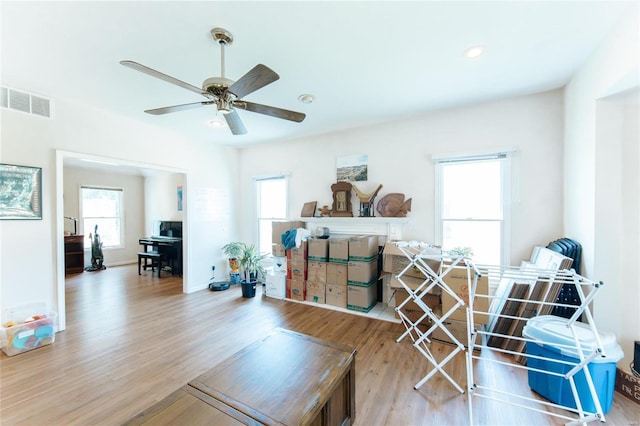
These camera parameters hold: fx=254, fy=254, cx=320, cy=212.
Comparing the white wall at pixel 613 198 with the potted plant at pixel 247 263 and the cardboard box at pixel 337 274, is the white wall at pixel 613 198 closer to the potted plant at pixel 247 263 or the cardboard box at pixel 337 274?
the cardboard box at pixel 337 274

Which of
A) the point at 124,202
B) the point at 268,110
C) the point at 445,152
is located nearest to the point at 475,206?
the point at 445,152

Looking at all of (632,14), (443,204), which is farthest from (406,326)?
(632,14)

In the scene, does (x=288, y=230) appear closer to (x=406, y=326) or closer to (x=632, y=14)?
(x=406, y=326)

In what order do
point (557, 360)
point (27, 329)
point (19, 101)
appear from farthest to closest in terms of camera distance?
1. point (19, 101)
2. point (27, 329)
3. point (557, 360)

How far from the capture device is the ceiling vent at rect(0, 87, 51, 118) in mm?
2621

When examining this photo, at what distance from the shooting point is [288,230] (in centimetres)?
430

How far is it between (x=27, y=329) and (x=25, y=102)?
239cm

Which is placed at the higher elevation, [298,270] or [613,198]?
[613,198]

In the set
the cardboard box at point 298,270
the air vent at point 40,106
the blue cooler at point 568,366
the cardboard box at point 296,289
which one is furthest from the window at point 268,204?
the blue cooler at point 568,366

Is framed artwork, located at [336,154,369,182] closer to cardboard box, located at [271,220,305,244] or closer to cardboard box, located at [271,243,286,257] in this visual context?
cardboard box, located at [271,220,305,244]

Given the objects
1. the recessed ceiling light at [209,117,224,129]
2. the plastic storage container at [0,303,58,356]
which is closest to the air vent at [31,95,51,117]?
the recessed ceiling light at [209,117,224,129]

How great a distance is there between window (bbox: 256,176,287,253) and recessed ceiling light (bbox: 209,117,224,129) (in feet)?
4.68

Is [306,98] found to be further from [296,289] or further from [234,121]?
[296,289]

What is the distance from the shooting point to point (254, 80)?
5.65 ft
